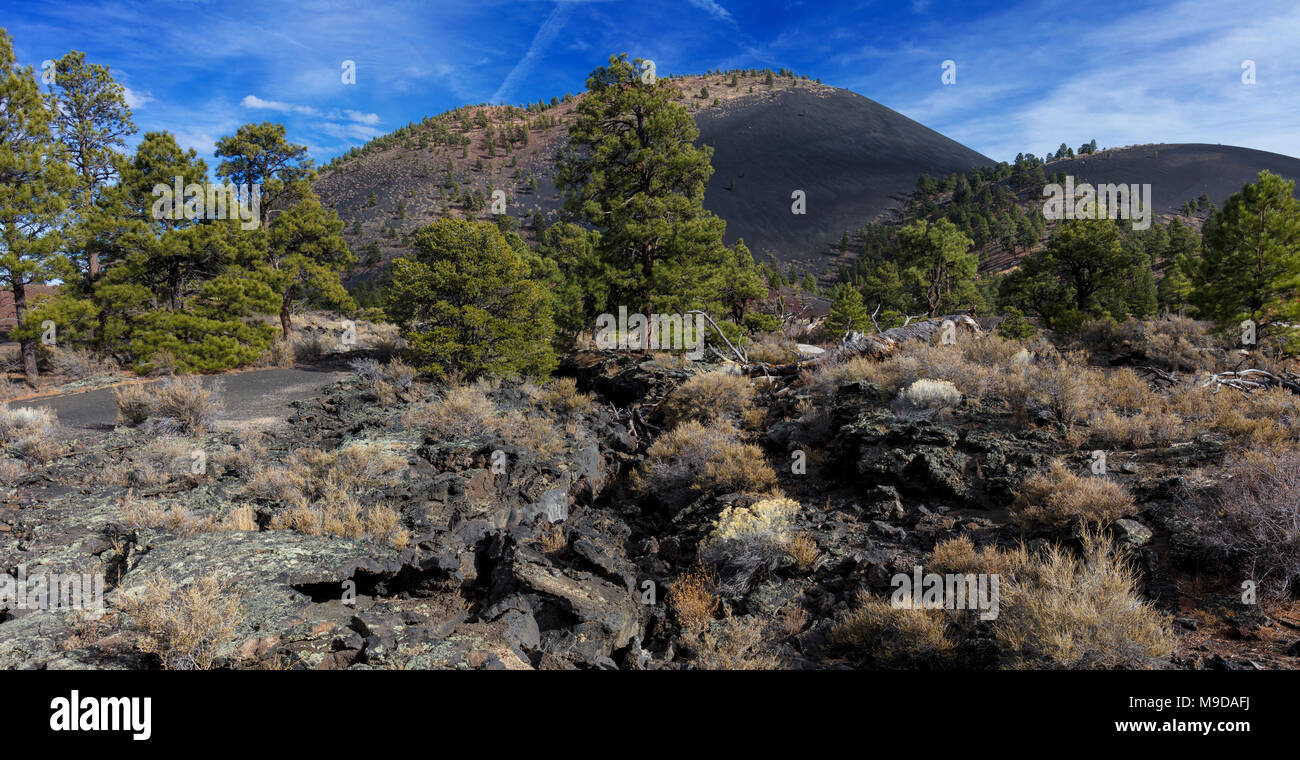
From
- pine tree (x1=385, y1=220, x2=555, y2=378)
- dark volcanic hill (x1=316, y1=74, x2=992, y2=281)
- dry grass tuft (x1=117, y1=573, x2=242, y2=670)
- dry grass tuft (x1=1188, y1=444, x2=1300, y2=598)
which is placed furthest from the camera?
dark volcanic hill (x1=316, y1=74, x2=992, y2=281)

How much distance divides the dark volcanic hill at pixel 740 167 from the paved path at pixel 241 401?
59.2 meters

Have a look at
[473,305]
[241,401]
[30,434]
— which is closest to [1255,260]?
[473,305]

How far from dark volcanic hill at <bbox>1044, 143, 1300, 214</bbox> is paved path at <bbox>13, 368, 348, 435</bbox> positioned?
14343cm

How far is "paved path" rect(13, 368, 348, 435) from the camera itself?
11.0m

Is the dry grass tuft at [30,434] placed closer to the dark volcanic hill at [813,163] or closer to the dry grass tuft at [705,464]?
the dry grass tuft at [705,464]

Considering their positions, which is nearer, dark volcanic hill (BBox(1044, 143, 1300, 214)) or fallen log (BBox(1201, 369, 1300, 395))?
fallen log (BBox(1201, 369, 1300, 395))

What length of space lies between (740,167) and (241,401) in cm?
12437

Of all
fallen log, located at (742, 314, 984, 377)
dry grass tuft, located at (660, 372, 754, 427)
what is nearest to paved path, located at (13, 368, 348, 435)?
dry grass tuft, located at (660, 372, 754, 427)

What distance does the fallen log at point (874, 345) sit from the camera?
12820 mm

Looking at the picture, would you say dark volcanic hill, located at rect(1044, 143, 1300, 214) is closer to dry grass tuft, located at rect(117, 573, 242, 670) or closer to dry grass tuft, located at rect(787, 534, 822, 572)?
dry grass tuft, located at rect(787, 534, 822, 572)

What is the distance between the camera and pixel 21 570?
5199 millimetres

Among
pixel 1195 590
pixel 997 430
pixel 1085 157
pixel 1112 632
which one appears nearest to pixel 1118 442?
pixel 997 430

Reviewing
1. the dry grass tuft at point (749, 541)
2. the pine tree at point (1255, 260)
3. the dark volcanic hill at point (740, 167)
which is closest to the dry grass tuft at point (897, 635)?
the dry grass tuft at point (749, 541)

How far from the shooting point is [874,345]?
13.0 m
